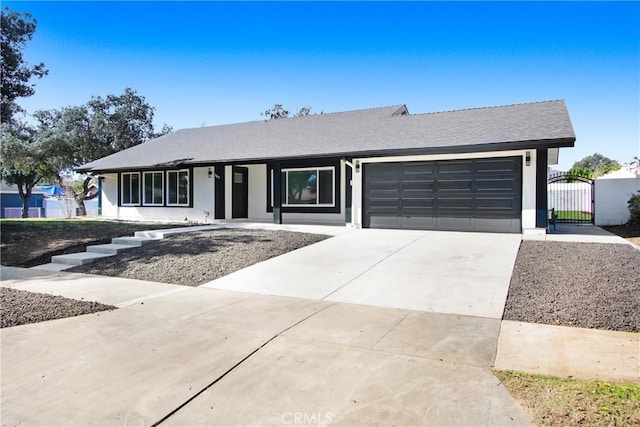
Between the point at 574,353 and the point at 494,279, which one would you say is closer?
the point at 574,353

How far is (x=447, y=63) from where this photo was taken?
15633mm

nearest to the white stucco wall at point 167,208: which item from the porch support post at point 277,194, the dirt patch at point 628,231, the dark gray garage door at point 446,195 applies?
the porch support post at point 277,194

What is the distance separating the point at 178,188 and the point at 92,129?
14196mm

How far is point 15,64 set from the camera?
1409 centimetres

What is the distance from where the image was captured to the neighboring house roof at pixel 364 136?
Result: 11656mm

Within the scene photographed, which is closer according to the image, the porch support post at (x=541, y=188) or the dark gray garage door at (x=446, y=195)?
the porch support post at (x=541, y=188)

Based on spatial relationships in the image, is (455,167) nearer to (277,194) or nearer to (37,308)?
(277,194)

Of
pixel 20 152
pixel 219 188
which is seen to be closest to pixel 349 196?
pixel 219 188

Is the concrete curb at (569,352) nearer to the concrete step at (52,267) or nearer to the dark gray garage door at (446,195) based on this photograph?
the dark gray garage door at (446,195)

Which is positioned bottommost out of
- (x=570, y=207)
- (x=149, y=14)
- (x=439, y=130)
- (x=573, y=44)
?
(x=570, y=207)

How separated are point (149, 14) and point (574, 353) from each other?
1340 cm

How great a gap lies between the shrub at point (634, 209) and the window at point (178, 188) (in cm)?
1760

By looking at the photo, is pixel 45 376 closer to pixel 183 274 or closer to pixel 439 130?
pixel 183 274

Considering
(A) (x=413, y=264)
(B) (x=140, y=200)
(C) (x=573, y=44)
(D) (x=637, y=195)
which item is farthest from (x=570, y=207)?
(B) (x=140, y=200)
